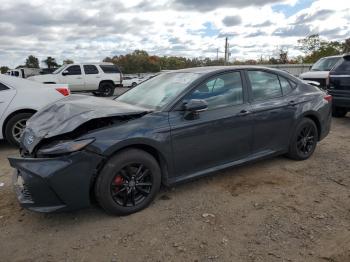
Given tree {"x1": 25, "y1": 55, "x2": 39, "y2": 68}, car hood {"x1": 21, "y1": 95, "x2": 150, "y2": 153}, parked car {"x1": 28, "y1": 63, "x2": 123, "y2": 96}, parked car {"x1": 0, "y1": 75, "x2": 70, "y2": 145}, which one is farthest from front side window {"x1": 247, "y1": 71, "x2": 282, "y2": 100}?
tree {"x1": 25, "y1": 55, "x2": 39, "y2": 68}

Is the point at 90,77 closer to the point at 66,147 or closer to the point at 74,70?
the point at 74,70

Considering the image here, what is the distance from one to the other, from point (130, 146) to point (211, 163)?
43.9 inches

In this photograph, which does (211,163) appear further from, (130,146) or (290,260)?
(290,260)

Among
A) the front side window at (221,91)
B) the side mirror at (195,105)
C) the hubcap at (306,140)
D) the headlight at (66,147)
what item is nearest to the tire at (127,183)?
the headlight at (66,147)

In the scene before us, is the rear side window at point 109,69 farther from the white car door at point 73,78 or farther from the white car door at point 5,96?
the white car door at point 5,96

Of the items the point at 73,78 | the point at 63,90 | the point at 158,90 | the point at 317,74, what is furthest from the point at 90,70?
the point at 158,90

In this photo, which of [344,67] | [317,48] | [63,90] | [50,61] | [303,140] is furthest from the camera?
[50,61]

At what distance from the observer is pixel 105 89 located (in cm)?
1906

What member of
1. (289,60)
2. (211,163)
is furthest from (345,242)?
(289,60)

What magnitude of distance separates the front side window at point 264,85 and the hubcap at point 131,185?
1882 millimetres

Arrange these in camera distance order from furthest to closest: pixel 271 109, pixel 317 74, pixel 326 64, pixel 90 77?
pixel 90 77 < pixel 326 64 < pixel 317 74 < pixel 271 109

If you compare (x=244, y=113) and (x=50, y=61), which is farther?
(x=50, y=61)

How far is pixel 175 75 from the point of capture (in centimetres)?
458

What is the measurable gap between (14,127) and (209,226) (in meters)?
4.49
